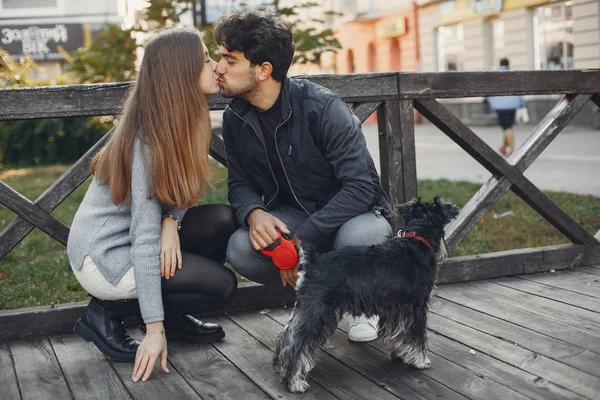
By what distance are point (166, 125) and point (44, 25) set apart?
27175 millimetres

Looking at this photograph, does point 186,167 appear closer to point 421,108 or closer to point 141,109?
point 141,109

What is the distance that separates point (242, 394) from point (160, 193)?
79 cm

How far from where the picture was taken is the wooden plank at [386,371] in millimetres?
2674

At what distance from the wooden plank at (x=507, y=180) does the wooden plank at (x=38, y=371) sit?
2.12m

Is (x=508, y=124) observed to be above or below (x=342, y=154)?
below

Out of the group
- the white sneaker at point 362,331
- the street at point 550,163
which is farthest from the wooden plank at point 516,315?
the street at point 550,163

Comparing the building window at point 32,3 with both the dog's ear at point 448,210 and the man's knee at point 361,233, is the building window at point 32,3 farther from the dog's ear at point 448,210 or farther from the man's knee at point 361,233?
the dog's ear at point 448,210

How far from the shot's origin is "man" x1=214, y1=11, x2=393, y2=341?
9.85 feet

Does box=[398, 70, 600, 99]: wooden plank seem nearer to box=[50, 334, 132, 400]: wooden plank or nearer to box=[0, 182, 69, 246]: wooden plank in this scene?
box=[0, 182, 69, 246]: wooden plank

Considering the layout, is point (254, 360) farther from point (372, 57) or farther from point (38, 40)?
point (372, 57)

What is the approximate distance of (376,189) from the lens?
3168 millimetres

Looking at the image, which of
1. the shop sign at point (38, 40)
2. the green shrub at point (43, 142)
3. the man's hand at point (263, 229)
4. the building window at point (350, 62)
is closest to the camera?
the man's hand at point (263, 229)

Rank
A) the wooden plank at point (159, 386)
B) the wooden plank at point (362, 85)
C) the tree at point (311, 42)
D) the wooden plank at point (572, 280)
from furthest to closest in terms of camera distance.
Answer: the tree at point (311, 42) < the wooden plank at point (572, 280) < the wooden plank at point (362, 85) < the wooden plank at point (159, 386)

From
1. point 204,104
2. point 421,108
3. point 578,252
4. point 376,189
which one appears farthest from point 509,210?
point 204,104
